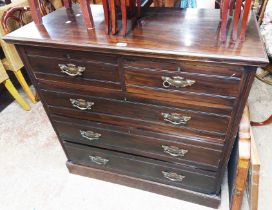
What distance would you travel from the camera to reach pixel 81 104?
46.3 inches

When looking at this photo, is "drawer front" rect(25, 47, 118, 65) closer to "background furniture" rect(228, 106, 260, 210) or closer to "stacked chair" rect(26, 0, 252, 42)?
"stacked chair" rect(26, 0, 252, 42)

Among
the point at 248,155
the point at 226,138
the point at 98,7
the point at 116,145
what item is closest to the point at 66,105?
the point at 116,145

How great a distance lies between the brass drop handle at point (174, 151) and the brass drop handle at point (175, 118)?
0.56 ft

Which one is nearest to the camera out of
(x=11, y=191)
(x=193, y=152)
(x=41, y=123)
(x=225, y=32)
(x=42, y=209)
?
(x=225, y=32)

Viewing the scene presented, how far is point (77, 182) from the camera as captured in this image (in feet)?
5.10

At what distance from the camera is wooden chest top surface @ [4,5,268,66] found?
0.80 meters

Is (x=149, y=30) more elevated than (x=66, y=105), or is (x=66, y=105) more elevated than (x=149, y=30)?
(x=149, y=30)

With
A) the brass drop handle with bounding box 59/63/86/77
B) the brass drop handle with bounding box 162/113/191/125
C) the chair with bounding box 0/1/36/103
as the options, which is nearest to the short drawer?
the brass drop handle with bounding box 59/63/86/77

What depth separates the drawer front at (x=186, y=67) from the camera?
2.68ft

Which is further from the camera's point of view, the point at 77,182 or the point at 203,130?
the point at 77,182

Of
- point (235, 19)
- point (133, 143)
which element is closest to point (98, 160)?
point (133, 143)

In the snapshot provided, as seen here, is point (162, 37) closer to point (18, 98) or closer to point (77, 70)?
point (77, 70)

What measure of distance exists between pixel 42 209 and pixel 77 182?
0.81ft

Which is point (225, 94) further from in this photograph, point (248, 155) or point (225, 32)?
point (248, 155)
